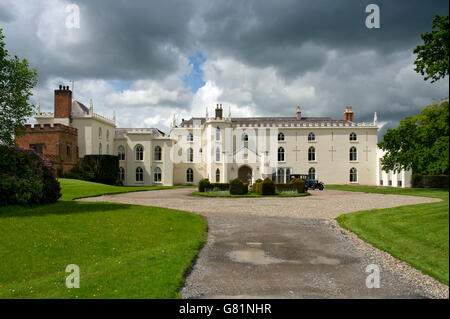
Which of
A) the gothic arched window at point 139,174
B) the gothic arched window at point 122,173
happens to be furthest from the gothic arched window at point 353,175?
the gothic arched window at point 122,173

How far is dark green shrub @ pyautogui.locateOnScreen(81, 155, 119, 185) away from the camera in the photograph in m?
40.5

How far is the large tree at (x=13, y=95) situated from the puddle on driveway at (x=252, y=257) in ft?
52.4

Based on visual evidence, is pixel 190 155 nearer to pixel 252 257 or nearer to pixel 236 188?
pixel 236 188

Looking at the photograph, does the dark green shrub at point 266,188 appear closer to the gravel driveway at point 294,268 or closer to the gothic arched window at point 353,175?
the gravel driveway at point 294,268

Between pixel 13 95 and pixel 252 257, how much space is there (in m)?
17.3

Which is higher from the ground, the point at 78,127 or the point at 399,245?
the point at 78,127

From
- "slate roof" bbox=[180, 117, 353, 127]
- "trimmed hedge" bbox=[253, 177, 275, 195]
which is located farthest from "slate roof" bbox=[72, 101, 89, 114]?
"trimmed hedge" bbox=[253, 177, 275, 195]

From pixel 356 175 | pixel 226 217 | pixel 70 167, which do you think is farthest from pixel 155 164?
pixel 226 217

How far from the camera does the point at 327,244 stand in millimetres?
9039

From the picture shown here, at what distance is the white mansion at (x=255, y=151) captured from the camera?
145 ft

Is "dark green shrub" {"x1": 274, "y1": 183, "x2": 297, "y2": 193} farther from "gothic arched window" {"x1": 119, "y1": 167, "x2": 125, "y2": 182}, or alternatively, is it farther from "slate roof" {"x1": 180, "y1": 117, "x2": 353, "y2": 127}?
"gothic arched window" {"x1": 119, "y1": 167, "x2": 125, "y2": 182}

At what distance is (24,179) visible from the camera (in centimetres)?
1620
